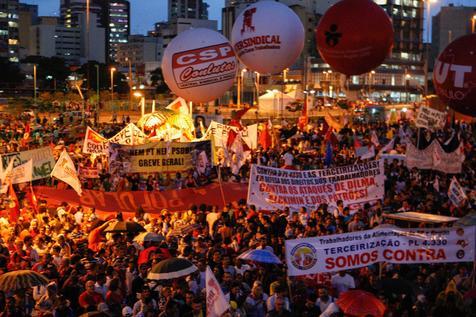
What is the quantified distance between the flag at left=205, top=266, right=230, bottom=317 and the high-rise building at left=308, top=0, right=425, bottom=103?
91.2 m

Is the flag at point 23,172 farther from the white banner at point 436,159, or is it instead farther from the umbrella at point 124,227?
the white banner at point 436,159

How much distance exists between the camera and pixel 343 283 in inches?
384

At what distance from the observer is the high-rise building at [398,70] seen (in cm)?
10444

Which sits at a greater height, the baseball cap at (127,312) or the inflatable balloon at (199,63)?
the inflatable balloon at (199,63)

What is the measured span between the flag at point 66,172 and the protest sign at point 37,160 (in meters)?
0.30

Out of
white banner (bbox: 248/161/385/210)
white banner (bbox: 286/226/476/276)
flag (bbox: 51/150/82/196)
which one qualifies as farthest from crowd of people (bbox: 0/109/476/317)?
flag (bbox: 51/150/82/196)

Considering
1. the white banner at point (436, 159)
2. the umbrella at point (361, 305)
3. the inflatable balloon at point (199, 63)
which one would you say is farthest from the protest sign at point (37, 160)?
the umbrella at point (361, 305)

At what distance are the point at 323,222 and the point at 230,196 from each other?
3.63m

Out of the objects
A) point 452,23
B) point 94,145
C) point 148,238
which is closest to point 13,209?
point 148,238

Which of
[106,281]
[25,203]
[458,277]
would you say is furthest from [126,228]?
[458,277]

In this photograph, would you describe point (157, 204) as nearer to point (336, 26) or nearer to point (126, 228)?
point (126, 228)

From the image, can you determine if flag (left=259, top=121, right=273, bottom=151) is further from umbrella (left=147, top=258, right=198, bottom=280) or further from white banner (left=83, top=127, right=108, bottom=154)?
umbrella (left=147, top=258, right=198, bottom=280)

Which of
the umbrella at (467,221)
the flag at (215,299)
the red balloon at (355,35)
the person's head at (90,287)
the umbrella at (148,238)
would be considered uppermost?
the red balloon at (355,35)

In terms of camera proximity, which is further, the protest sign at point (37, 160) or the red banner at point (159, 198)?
the red banner at point (159, 198)
